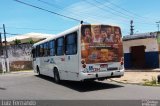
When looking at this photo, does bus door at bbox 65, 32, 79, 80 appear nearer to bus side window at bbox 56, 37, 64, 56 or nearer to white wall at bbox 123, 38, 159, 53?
bus side window at bbox 56, 37, 64, 56

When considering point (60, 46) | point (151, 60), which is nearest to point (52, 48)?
point (60, 46)

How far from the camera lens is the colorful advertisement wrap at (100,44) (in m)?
14.5

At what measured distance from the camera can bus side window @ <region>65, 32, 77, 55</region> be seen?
15.0 meters

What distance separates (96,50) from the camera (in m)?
14.6

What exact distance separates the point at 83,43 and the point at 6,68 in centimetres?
2950

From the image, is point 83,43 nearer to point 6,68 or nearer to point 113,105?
point 113,105

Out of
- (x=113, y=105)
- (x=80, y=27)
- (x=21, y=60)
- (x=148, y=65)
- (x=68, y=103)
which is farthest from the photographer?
(x=21, y=60)

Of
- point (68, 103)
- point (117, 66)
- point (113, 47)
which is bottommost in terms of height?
point (68, 103)

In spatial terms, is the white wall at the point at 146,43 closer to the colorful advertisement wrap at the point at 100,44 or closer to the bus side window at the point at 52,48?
the bus side window at the point at 52,48

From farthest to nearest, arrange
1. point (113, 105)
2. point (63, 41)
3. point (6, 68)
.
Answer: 1. point (6, 68)
2. point (63, 41)
3. point (113, 105)

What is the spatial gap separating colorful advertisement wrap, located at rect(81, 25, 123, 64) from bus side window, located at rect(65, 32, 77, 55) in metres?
0.62

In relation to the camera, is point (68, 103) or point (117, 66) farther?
point (117, 66)

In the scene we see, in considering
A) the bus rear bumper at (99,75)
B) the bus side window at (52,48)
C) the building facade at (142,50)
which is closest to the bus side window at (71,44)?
the bus rear bumper at (99,75)

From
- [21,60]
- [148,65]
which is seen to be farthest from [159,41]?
[21,60]
